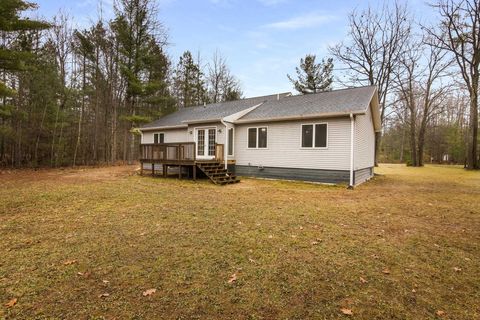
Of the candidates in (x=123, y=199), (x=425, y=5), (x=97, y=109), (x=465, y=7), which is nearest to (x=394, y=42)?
(x=425, y=5)

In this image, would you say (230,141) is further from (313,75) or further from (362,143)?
(313,75)

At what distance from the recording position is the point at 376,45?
20641 millimetres

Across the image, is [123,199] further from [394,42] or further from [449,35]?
[449,35]

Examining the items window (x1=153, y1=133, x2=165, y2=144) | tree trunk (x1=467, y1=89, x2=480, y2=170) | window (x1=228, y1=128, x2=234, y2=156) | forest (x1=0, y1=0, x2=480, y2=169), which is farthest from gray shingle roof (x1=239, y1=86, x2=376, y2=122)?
tree trunk (x1=467, y1=89, x2=480, y2=170)

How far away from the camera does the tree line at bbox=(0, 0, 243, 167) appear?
15672mm

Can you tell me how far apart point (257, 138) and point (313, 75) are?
1867 cm

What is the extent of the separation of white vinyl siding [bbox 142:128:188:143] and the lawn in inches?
360

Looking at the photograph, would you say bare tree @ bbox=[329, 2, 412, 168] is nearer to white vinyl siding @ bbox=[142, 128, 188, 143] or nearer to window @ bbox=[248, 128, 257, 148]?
window @ bbox=[248, 128, 257, 148]

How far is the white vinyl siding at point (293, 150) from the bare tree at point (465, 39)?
56.0ft

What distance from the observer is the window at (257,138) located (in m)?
12.8

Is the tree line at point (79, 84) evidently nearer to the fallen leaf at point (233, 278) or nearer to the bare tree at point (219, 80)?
the bare tree at point (219, 80)

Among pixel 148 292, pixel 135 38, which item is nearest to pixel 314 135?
pixel 148 292

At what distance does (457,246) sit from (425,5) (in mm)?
23956

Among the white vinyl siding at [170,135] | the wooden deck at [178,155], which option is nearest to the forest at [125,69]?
the white vinyl siding at [170,135]
